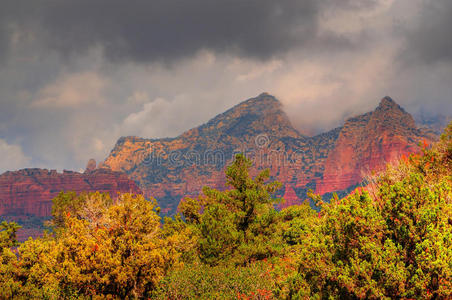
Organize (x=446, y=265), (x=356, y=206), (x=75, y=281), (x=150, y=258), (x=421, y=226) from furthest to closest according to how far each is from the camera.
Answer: (x=150, y=258) → (x=75, y=281) → (x=356, y=206) → (x=421, y=226) → (x=446, y=265)

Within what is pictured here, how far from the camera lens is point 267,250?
27125 millimetres

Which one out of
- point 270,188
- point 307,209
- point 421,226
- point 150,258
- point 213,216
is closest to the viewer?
point 421,226

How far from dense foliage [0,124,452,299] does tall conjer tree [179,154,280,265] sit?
11 centimetres

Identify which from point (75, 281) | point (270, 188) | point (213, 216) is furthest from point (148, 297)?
point (270, 188)

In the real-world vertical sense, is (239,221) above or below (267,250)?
above

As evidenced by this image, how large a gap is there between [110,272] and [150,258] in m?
2.10

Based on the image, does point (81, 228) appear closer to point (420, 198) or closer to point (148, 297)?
point (148, 297)

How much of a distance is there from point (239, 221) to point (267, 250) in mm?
5703

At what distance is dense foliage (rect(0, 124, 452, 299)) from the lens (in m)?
8.81

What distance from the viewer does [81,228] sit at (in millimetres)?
16781

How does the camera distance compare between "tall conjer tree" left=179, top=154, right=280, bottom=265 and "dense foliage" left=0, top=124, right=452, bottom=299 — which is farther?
"tall conjer tree" left=179, top=154, right=280, bottom=265

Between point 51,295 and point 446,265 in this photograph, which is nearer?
point 446,265

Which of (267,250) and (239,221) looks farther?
(239,221)

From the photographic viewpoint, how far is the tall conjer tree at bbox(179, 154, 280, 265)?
82.5 feet
